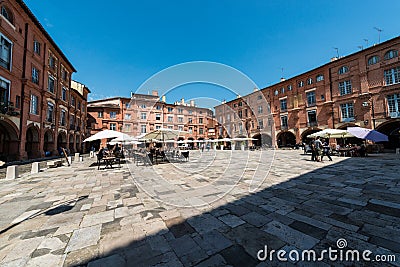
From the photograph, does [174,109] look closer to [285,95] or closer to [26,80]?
[285,95]

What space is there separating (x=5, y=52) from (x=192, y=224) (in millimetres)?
18214

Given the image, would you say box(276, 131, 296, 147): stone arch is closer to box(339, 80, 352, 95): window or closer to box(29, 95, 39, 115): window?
box(339, 80, 352, 95): window

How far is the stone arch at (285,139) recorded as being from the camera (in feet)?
95.3

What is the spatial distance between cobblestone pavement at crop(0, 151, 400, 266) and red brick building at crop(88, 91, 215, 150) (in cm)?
2806

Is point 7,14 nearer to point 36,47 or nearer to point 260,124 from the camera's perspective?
point 36,47

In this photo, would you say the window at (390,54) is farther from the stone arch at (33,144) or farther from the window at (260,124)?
the stone arch at (33,144)

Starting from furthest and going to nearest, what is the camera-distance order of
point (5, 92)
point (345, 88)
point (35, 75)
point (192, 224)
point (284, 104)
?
point (284, 104) → point (345, 88) → point (35, 75) → point (5, 92) → point (192, 224)

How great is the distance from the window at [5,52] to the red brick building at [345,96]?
32.1m

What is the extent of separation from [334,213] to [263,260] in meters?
2.14

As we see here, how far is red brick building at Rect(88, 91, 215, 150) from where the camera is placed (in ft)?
106

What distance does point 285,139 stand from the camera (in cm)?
2998

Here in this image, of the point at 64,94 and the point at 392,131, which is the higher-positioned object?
the point at 64,94

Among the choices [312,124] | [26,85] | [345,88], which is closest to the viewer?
[26,85]

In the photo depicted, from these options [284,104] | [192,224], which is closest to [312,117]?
[284,104]
